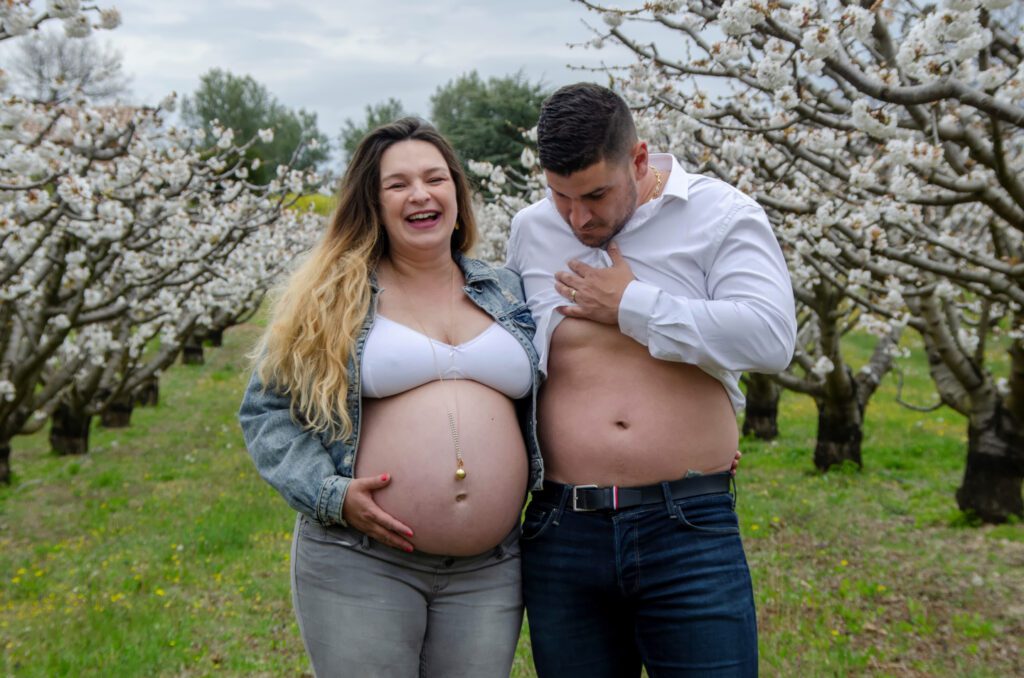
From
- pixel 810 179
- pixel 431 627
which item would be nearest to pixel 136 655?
pixel 431 627

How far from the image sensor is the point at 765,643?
4.54m

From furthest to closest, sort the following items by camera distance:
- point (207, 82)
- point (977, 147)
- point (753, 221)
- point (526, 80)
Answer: point (207, 82)
point (526, 80)
point (977, 147)
point (753, 221)

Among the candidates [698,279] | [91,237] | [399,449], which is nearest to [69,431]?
[91,237]

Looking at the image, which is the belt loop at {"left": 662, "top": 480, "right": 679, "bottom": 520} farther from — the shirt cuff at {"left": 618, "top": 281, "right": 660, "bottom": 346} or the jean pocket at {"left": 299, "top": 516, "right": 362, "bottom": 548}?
the jean pocket at {"left": 299, "top": 516, "right": 362, "bottom": 548}

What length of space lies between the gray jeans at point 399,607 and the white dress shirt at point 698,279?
0.61m

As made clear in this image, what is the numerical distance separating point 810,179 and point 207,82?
54.7 m

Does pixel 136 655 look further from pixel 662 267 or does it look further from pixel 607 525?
pixel 662 267

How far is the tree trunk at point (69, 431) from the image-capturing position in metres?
11.4

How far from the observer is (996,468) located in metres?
6.74

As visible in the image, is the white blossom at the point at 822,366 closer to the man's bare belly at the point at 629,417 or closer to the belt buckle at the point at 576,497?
the man's bare belly at the point at 629,417

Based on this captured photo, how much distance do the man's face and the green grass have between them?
2209 millimetres

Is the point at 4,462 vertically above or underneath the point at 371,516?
underneath

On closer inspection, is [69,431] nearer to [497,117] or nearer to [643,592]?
[643,592]

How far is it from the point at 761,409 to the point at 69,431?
835cm
